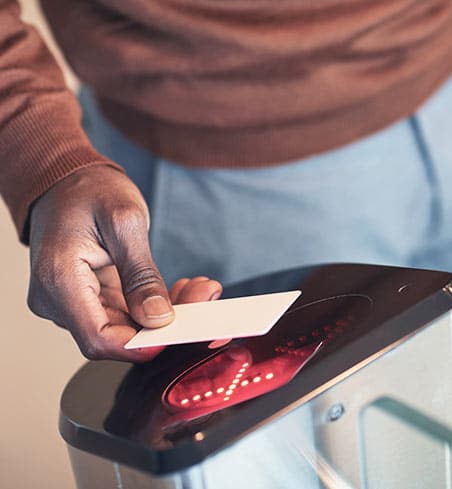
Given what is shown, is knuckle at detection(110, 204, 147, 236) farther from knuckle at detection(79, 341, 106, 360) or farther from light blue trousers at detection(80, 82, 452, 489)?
light blue trousers at detection(80, 82, 452, 489)

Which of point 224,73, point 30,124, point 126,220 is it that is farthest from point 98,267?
point 224,73

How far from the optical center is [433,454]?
52cm

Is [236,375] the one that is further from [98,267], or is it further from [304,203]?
[304,203]

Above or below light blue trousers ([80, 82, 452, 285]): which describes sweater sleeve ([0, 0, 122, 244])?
above

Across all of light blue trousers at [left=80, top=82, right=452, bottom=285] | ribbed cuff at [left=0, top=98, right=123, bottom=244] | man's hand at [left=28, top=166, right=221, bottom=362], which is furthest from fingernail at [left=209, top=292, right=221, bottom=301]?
light blue trousers at [left=80, top=82, right=452, bottom=285]

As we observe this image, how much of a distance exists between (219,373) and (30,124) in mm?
259

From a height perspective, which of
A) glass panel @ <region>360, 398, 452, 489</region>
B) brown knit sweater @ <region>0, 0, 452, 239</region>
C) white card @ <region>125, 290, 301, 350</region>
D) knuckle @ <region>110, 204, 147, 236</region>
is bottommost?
glass panel @ <region>360, 398, 452, 489</region>

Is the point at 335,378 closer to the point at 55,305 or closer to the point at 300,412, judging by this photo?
the point at 300,412

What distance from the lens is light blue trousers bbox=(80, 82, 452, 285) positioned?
2.61 ft

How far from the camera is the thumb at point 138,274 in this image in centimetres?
50

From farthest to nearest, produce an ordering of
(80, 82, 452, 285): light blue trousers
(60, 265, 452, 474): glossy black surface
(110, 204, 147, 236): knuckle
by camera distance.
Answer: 1. (80, 82, 452, 285): light blue trousers
2. (110, 204, 147, 236): knuckle
3. (60, 265, 452, 474): glossy black surface

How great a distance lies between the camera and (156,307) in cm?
50

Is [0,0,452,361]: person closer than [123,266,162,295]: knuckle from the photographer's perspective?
No

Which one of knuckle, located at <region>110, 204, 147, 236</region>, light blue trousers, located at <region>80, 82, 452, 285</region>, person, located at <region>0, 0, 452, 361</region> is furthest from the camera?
light blue trousers, located at <region>80, 82, 452, 285</region>
